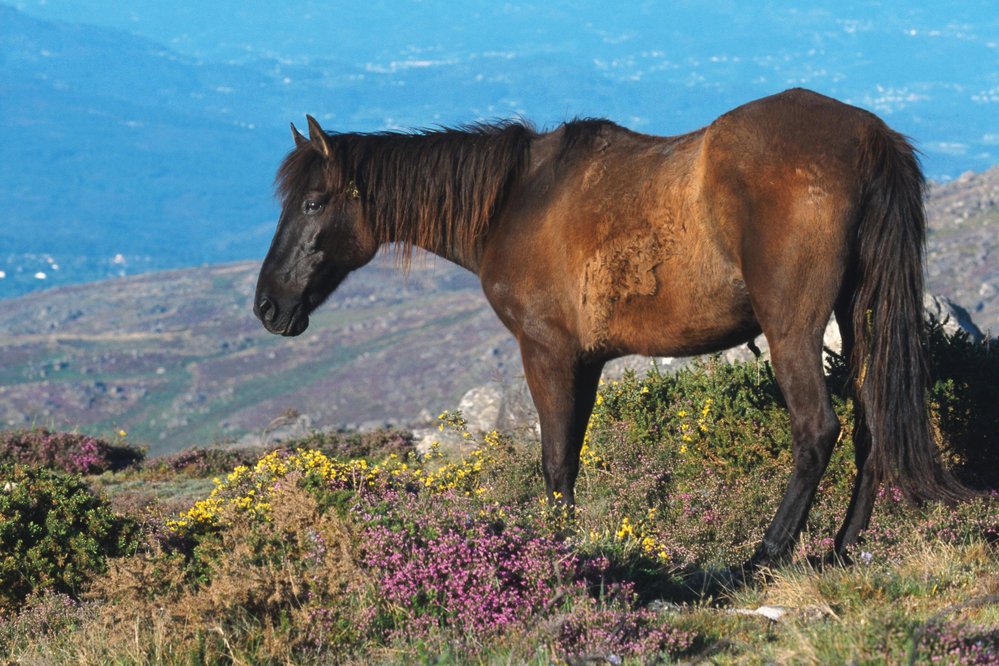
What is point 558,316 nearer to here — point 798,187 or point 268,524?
point 798,187

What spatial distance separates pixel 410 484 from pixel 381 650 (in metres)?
2.57

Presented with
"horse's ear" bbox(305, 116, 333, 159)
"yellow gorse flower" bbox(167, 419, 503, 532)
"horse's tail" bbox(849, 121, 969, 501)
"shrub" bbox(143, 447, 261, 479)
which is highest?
"horse's ear" bbox(305, 116, 333, 159)

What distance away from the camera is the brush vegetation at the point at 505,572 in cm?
460

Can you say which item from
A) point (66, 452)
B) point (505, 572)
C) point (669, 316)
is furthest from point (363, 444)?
point (505, 572)

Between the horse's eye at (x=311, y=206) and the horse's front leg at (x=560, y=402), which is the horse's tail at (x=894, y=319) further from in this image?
the horse's eye at (x=311, y=206)

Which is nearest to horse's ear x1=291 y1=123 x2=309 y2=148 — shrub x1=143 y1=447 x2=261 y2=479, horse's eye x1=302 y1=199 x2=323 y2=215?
horse's eye x1=302 y1=199 x2=323 y2=215

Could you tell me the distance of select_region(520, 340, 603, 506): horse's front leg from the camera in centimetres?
669

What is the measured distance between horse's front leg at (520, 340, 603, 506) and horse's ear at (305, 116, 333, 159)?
1836 millimetres

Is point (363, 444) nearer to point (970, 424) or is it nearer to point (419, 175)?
point (419, 175)

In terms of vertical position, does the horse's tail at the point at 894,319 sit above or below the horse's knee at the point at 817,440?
above

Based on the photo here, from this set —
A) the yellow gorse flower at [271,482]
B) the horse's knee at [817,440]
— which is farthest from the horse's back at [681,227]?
the yellow gorse flower at [271,482]

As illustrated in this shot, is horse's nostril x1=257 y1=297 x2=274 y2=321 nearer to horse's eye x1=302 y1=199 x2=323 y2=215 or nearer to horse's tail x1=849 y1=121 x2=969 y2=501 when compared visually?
horse's eye x1=302 y1=199 x2=323 y2=215

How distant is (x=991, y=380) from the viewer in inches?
314

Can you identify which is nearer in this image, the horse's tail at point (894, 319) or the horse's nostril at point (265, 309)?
the horse's tail at point (894, 319)
